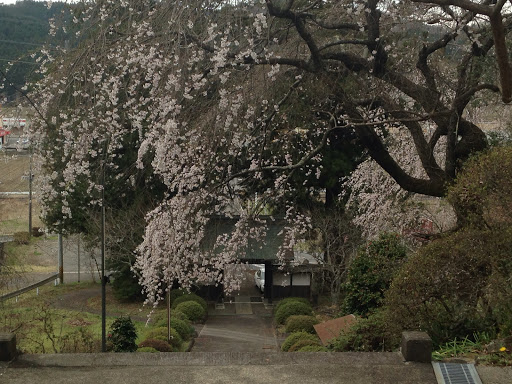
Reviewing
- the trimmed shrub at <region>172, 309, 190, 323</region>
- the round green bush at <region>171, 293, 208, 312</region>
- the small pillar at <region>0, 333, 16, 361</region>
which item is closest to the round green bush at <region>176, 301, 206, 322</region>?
the round green bush at <region>171, 293, 208, 312</region>

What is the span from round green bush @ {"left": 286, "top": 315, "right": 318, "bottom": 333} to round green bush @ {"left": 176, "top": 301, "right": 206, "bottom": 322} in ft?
11.5

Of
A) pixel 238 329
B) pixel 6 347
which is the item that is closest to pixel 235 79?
pixel 6 347

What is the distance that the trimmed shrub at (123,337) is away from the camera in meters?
12.4

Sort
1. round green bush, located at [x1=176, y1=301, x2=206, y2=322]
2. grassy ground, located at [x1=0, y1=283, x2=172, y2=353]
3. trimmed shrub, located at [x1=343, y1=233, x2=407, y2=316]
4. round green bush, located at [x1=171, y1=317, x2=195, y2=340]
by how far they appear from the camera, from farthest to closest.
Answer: round green bush, located at [x1=176, y1=301, x2=206, y2=322]
grassy ground, located at [x1=0, y1=283, x2=172, y2=353]
round green bush, located at [x1=171, y1=317, x2=195, y2=340]
trimmed shrub, located at [x1=343, y1=233, x2=407, y2=316]

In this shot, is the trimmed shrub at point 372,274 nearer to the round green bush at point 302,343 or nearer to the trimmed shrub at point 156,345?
the round green bush at point 302,343

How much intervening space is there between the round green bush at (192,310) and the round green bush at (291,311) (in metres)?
2.49

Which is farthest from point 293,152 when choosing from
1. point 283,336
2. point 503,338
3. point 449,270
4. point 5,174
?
point 5,174

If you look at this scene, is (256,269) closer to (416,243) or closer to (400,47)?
(416,243)

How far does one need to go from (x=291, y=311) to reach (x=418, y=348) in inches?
529

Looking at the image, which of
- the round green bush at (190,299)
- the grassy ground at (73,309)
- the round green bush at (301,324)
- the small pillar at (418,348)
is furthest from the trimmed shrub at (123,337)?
the small pillar at (418,348)

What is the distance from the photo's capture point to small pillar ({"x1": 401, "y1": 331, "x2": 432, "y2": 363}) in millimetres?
4770

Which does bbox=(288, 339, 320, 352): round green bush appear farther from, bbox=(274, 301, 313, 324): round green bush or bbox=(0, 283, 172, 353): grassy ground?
bbox=(274, 301, 313, 324): round green bush

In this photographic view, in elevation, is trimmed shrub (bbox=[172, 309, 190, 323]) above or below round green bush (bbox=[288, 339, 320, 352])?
below

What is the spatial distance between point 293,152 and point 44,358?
431 inches
